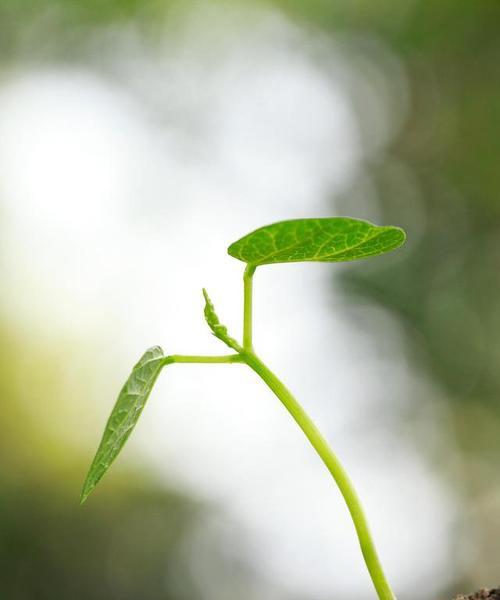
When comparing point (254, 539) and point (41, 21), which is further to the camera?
point (41, 21)

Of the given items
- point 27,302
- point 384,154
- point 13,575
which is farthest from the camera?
point 384,154

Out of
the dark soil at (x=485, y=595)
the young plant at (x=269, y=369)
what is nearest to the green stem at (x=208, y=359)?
Result: the young plant at (x=269, y=369)

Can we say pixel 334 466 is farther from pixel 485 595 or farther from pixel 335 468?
pixel 485 595

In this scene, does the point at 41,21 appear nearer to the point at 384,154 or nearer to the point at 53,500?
the point at 384,154

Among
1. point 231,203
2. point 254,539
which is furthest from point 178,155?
point 254,539

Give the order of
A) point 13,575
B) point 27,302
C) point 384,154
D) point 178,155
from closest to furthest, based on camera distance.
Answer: point 13,575 → point 27,302 → point 384,154 → point 178,155

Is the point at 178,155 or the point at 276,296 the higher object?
the point at 178,155

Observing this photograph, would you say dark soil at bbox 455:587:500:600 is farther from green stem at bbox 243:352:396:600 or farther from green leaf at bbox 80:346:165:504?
green leaf at bbox 80:346:165:504

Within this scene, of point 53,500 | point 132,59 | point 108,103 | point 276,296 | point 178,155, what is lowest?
point 53,500

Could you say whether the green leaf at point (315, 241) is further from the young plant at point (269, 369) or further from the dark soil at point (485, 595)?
the dark soil at point (485, 595)
